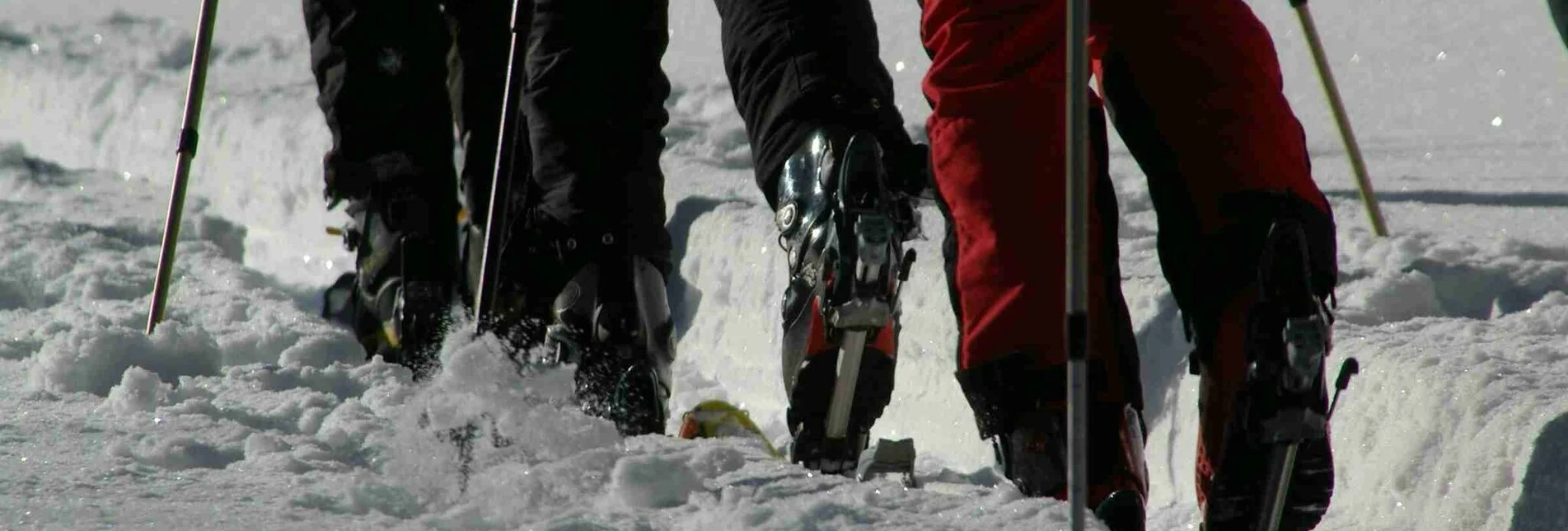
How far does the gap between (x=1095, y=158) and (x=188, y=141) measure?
230 cm

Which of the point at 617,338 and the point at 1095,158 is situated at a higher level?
the point at 1095,158

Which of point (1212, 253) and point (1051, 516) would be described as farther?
point (1212, 253)

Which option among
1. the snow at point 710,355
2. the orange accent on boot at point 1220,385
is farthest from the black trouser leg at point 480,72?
the orange accent on boot at point 1220,385

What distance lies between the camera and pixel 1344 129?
11.4 ft

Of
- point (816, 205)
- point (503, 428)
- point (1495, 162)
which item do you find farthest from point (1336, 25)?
point (503, 428)

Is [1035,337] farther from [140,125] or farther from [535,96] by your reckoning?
[140,125]

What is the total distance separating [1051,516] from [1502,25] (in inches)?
152

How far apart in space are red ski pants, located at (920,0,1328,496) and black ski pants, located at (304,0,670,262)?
90 centimetres

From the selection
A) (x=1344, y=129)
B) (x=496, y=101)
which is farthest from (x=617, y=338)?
(x=1344, y=129)

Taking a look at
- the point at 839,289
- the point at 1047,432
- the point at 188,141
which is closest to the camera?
the point at 1047,432

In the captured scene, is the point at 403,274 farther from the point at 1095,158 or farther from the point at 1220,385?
the point at 1220,385

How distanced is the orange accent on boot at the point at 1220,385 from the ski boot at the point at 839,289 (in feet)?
1.53

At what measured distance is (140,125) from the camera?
6242 mm

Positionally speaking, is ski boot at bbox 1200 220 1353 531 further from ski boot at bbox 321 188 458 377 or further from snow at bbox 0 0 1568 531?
ski boot at bbox 321 188 458 377
